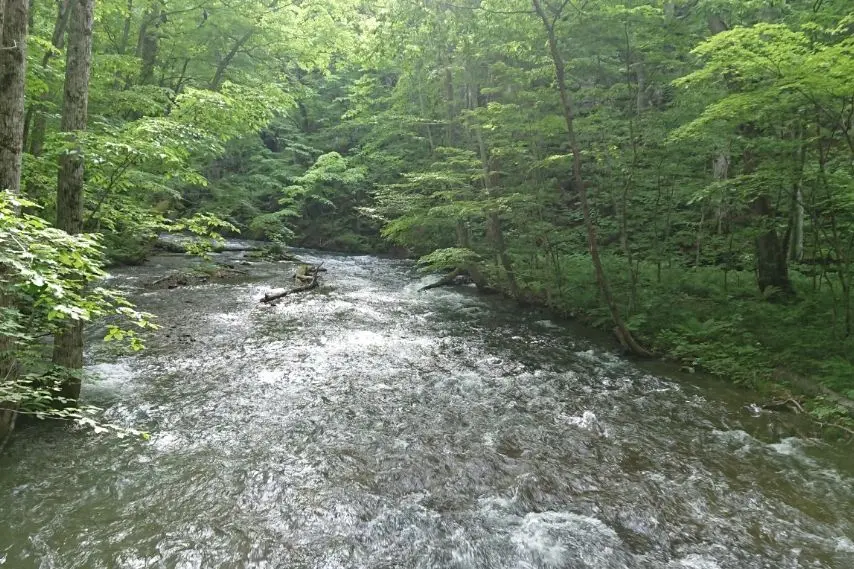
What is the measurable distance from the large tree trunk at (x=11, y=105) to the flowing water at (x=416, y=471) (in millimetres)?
1411

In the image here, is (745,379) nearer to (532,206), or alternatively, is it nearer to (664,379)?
(664,379)

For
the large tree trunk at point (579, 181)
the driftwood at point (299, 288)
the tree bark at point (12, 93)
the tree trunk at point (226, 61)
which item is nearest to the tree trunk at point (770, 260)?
the large tree trunk at point (579, 181)

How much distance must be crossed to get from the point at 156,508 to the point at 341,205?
1054 inches

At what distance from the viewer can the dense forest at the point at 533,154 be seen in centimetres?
581

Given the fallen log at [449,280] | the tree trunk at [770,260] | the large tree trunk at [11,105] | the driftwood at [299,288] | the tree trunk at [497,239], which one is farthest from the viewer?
the fallen log at [449,280]

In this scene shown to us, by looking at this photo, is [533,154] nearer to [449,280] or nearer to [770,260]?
[770,260]

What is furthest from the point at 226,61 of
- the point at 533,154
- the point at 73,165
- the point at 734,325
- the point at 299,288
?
the point at 734,325

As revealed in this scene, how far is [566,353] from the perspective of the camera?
10.1 meters

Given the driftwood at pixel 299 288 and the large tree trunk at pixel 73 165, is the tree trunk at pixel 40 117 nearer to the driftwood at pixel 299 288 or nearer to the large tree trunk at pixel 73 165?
the large tree trunk at pixel 73 165

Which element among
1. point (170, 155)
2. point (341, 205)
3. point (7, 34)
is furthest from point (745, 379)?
point (341, 205)

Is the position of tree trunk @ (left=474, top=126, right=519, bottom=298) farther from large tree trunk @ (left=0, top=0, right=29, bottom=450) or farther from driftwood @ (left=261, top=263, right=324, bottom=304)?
large tree trunk @ (left=0, top=0, right=29, bottom=450)

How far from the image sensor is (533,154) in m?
13.4

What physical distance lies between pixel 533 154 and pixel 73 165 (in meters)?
10.4

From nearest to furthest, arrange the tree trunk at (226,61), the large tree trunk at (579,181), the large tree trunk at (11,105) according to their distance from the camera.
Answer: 1. the large tree trunk at (11,105)
2. the large tree trunk at (579,181)
3. the tree trunk at (226,61)
